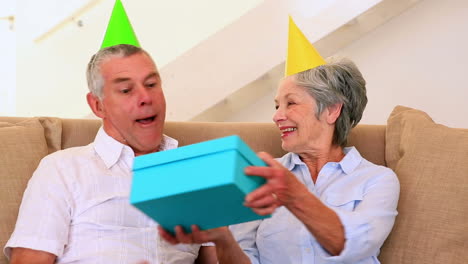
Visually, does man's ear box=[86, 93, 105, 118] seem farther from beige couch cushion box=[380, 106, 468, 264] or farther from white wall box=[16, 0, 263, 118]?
white wall box=[16, 0, 263, 118]

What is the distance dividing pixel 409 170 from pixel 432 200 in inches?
4.6

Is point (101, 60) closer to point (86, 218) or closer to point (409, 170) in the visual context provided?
point (86, 218)

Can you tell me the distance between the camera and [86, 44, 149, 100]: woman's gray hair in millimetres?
1749

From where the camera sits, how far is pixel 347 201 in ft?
5.47

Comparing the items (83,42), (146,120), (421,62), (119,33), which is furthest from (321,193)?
(83,42)

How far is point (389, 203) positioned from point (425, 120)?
386mm

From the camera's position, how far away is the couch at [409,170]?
1646 millimetres

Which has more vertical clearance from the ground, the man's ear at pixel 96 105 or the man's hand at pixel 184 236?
the man's ear at pixel 96 105

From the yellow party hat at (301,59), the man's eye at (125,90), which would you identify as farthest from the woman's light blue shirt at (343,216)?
the man's eye at (125,90)

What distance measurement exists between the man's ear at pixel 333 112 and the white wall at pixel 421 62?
3.35ft

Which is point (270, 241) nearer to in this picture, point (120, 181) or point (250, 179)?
point (120, 181)

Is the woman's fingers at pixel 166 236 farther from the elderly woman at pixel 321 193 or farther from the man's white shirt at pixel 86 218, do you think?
the man's white shirt at pixel 86 218

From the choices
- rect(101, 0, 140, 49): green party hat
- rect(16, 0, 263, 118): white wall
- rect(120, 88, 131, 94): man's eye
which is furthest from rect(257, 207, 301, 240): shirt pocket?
rect(16, 0, 263, 118): white wall

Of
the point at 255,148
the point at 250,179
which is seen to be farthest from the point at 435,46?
the point at 250,179
